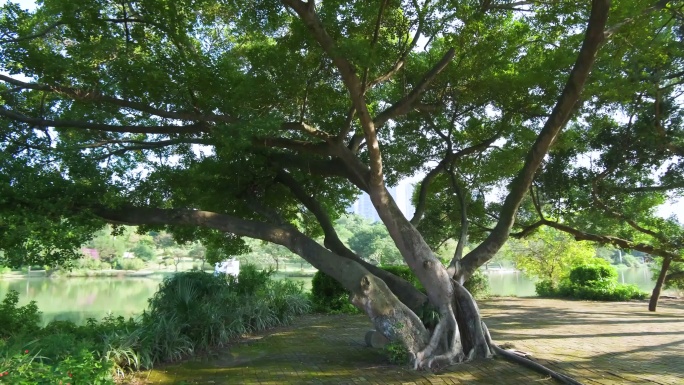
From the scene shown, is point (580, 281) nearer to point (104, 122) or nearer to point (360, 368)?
point (360, 368)

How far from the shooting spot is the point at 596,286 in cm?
1822

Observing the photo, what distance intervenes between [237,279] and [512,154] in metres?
7.22

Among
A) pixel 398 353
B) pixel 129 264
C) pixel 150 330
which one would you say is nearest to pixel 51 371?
pixel 150 330

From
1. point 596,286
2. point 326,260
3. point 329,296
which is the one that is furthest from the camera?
point 596,286

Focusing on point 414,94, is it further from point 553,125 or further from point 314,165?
point 314,165

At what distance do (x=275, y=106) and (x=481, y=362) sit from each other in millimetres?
5295

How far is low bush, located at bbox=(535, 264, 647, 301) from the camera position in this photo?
17.9 m

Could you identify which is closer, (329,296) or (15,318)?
(15,318)

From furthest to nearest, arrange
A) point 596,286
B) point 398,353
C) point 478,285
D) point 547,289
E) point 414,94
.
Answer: point 547,289, point 596,286, point 478,285, point 414,94, point 398,353

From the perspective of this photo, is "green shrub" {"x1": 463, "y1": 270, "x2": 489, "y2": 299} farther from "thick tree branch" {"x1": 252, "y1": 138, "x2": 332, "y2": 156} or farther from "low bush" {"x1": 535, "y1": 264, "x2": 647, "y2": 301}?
"thick tree branch" {"x1": 252, "y1": 138, "x2": 332, "y2": 156}

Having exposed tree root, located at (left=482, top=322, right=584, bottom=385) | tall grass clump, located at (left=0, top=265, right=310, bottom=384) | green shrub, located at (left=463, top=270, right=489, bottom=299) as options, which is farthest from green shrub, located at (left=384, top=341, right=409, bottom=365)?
green shrub, located at (left=463, top=270, right=489, bottom=299)

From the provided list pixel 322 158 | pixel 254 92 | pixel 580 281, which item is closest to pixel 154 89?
pixel 254 92

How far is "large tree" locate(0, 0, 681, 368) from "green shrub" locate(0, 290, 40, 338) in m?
1.68

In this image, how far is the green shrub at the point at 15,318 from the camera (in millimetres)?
7881
